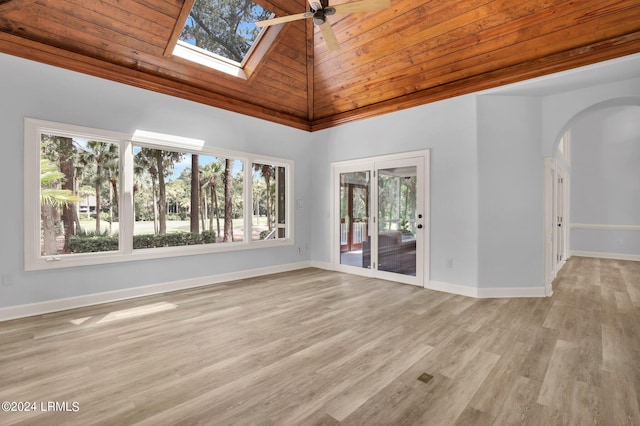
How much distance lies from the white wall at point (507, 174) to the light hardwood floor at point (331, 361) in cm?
→ 59

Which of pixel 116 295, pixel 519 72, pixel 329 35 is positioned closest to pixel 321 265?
pixel 116 295

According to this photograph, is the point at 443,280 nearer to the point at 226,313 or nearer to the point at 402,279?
the point at 402,279

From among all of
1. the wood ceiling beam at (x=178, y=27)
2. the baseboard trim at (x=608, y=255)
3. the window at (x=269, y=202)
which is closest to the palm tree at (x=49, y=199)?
the wood ceiling beam at (x=178, y=27)

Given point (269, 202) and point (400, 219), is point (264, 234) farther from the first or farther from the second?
point (400, 219)

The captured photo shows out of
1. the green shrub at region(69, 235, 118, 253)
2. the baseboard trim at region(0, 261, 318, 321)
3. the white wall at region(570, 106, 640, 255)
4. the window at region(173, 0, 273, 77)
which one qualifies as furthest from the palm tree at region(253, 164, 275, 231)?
the white wall at region(570, 106, 640, 255)

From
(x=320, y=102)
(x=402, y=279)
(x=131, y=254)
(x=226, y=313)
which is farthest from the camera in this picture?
(x=320, y=102)

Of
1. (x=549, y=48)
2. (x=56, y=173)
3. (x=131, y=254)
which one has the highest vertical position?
(x=549, y=48)

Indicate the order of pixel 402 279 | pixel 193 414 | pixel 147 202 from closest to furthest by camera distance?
pixel 193 414 → pixel 147 202 → pixel 402 279

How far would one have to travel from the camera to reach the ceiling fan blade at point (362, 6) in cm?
297

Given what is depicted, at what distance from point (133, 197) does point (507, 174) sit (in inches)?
210

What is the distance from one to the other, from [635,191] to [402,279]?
259 inches

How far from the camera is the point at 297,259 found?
6328mm

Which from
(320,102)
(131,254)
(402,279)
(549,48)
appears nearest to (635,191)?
(549,48)

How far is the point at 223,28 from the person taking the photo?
14.9 feet
